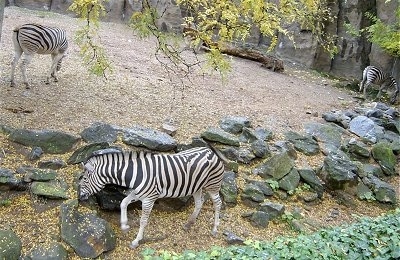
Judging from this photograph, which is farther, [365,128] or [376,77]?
[376,77]

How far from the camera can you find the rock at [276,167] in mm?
7289

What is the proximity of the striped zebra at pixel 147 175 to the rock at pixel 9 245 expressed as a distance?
0.89 metres

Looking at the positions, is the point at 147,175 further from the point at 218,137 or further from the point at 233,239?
the point at 218,137

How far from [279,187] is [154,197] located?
266 centimetres

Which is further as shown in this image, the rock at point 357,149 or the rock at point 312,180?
the rock at point 357,149

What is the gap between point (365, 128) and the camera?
32.8ft

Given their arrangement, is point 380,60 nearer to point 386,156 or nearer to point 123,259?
point 386,156

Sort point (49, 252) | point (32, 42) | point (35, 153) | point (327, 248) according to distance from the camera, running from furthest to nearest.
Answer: point (32, 42)
point (35, 153)
point (49, 252)
point (327, 248)

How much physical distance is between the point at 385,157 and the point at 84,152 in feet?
19.4

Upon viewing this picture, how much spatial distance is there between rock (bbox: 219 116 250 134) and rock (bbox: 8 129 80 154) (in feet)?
9.91

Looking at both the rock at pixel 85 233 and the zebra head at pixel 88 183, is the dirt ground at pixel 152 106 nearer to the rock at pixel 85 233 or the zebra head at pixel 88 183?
the rock at pixel 85 233

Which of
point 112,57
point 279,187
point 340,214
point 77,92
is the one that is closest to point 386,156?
point 340,214

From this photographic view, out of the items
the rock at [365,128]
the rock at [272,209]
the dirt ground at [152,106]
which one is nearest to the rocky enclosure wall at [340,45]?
the dirt ground at [152,106]

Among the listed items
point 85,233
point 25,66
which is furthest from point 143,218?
point 25,66
